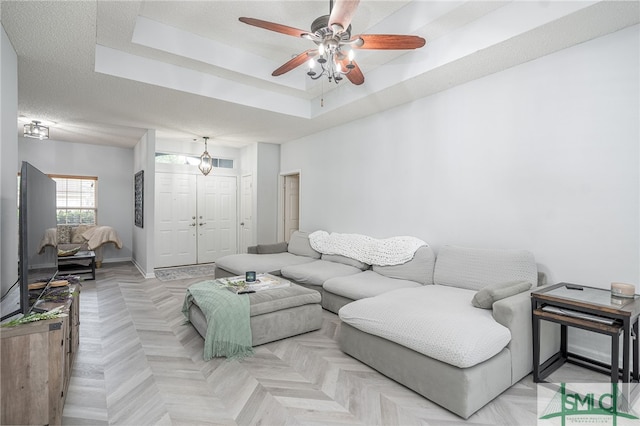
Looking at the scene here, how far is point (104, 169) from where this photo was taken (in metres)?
6.80

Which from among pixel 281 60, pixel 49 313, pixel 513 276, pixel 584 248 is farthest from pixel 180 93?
pixel 584 248

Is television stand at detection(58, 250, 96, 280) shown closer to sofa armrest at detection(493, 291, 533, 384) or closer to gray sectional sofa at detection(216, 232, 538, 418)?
gray sectional sofa at detection(216, 232, 538, 418)

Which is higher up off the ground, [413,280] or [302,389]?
[413,280]

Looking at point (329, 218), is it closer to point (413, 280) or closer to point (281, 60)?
point (413, 280)

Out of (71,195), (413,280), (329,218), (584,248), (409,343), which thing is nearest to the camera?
(409,343)

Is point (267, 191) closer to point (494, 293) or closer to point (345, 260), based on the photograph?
point (345, 260)

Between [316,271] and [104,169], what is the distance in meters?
5.54

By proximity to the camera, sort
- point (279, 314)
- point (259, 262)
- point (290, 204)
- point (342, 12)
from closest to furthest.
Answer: point (342, 12) → point (279, 314) → point (259, 262) → point (290, 204)

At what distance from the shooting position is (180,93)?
3.72m

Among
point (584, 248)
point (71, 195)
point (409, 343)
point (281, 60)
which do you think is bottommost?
point (409, 343)

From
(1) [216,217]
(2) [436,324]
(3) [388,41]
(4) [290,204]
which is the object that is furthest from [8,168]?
(1) [216,217]

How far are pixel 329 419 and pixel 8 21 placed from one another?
3.45 meters

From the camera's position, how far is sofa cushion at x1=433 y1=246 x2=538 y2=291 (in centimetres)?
277

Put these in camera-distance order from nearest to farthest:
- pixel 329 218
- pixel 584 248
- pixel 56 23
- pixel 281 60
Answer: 1. pixel 56 23
2. pixel 584 248
3. pixel 281 60
4. pixel 329 218
